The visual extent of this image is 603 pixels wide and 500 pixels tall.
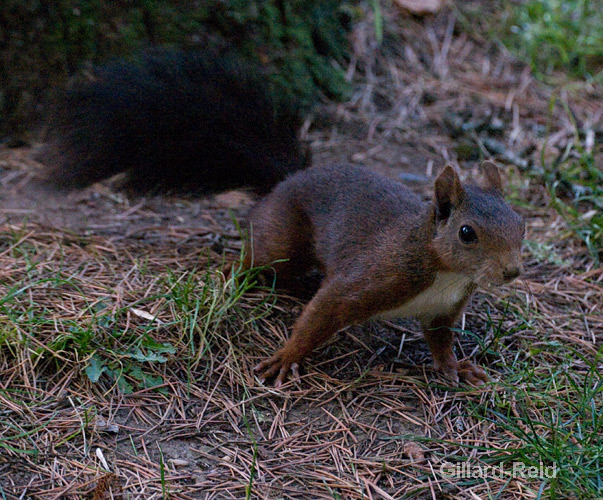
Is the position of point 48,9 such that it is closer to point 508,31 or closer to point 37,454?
point 37,454

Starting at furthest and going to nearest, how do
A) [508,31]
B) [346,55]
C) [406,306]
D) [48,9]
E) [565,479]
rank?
[508,31], [346,55], [48,9], [406,306], [565,479]

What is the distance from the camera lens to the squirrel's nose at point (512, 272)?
255 cm

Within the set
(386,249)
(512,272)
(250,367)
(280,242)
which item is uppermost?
(512,272)

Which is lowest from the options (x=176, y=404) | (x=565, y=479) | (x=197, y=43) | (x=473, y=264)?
(x=176, y=404)

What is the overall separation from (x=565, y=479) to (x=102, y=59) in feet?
12.0

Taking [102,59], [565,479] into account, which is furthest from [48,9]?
[565,479]

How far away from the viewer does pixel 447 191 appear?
275 cm

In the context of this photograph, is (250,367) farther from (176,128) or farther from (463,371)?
(176,128)

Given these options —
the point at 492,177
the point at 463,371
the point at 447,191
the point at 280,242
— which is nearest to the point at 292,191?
the point at 280,242

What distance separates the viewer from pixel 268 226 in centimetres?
332

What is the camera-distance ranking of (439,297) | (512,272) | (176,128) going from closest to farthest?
(512,272) → (439,297) → (176,128)

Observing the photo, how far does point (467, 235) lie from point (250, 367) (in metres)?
1.09

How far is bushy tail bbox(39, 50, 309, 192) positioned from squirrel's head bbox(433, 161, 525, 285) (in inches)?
44.3

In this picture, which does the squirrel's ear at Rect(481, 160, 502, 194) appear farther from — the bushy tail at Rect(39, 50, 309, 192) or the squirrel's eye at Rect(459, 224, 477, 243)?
the bushy tail at Rect(39, 50, 309, 192)
